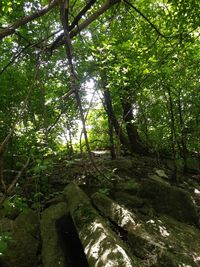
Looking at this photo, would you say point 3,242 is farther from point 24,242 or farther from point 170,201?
point 170,201

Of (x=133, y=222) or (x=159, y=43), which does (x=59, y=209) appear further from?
(x=159, y=43)

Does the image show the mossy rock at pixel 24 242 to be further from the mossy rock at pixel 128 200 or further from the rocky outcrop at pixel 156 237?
the mossy rock at pixel 128 200

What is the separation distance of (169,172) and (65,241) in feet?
17.2

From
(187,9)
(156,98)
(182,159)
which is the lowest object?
(182,159)

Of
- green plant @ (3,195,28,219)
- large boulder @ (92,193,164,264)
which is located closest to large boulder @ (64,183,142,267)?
large boulder @ (92,193,164,264)

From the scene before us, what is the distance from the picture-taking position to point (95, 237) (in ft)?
14.2

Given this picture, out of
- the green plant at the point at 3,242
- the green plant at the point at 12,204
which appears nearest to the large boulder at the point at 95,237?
the green plant at the point at 12,204

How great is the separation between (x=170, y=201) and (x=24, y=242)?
3216 mm

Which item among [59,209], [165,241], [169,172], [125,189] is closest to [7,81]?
[59,209]

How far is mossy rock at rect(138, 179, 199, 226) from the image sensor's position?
672cm

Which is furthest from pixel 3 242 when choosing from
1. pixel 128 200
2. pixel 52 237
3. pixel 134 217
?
pixel 128 200

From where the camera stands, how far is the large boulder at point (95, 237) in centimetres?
369

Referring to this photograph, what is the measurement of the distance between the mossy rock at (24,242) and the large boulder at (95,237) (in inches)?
30.1

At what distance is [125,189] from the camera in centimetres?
703
